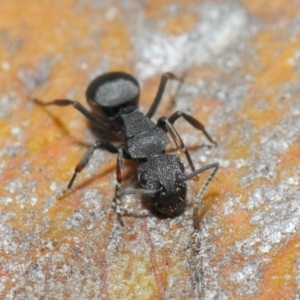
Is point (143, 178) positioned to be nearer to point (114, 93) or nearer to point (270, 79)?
point (114, 93)

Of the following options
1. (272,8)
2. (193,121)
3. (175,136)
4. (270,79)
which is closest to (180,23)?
(272,8)

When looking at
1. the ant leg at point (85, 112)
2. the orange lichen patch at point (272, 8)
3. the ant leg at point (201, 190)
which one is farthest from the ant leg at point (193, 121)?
the orange lichen patch at point (272, 8)

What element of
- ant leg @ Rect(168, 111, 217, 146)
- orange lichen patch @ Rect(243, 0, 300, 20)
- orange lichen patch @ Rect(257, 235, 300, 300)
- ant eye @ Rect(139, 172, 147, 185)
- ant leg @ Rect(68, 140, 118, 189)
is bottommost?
orange lichen patch @ Rect(257, 235, 300, 300)

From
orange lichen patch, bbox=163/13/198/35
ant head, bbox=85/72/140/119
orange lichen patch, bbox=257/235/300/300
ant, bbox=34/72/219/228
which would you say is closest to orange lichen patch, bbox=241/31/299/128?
ant, bbox=34/72/219/228

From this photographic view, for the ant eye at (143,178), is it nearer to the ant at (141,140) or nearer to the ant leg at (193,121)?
the ant at (141,140)

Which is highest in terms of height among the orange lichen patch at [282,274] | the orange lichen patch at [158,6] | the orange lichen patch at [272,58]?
the orange lichen patch at [158,6]

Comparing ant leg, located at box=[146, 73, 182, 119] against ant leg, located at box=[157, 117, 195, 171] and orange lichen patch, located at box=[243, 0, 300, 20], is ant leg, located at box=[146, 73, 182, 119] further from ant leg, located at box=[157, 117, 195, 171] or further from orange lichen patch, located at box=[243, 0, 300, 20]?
orange lichen patch, located at box=[243, 0, 300, 20]
